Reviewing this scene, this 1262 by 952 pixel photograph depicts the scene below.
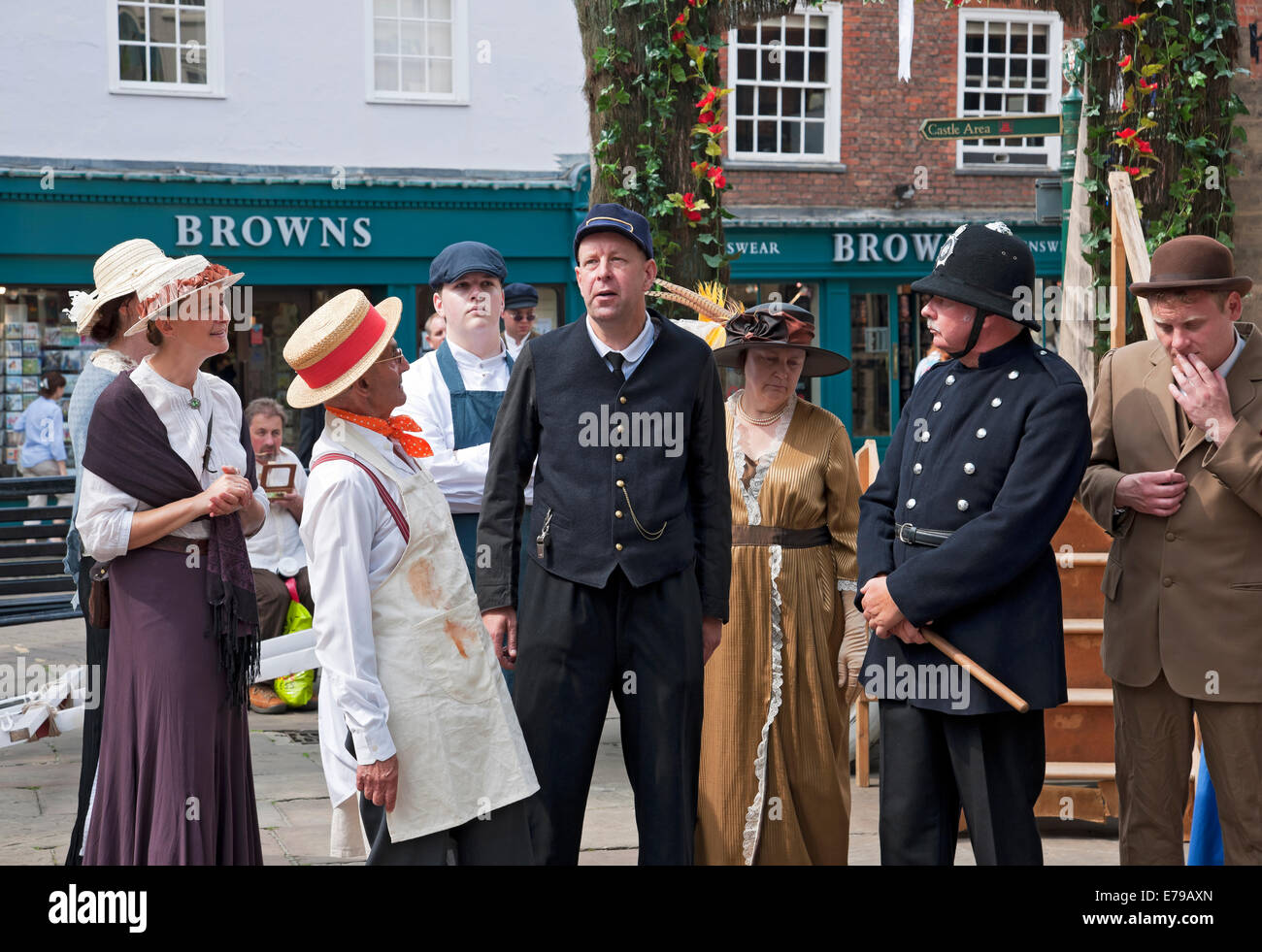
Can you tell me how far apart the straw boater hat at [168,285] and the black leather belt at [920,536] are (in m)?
1.98

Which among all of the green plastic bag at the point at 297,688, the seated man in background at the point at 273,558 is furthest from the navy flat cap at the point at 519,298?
the green plastic bag at the point at 297,688

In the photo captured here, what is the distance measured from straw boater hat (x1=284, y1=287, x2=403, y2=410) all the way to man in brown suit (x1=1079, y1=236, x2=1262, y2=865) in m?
2.19

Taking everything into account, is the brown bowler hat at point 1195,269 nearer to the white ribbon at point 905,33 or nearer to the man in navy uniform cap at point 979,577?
the man in navy uniform cap at point 979,577

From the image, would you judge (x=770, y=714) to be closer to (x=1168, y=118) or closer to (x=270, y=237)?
(x=1168, y=118)

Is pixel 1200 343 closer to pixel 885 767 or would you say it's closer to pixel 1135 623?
pixel 1135 623

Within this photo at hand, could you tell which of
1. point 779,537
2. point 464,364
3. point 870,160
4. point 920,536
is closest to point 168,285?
point 464,364

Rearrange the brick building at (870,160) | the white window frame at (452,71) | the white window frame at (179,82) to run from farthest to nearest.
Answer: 1. the brick building at (870,160)
2. the white window frame at (452,71)
3. the white window frame at (179,82)

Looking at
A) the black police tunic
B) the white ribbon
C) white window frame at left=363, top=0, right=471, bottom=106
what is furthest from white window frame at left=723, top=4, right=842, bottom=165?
the black police tunic

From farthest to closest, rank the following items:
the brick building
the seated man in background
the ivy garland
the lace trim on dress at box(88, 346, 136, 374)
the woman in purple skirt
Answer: the brick building < the seated man in background < the ivy garland < the lace trim on dress at box(88, 346, 136, 374) < the woman in purple skirt

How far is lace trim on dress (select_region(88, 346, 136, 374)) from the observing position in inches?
167

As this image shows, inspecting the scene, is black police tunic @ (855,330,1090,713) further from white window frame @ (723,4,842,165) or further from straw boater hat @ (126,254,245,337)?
white window frame @ (723,4,842,165)

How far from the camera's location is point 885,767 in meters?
3.87

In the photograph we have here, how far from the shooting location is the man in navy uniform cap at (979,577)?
3.68 m

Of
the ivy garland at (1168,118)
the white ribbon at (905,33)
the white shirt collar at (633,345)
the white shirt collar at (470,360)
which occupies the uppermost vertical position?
the white ribbon at (905,33)
